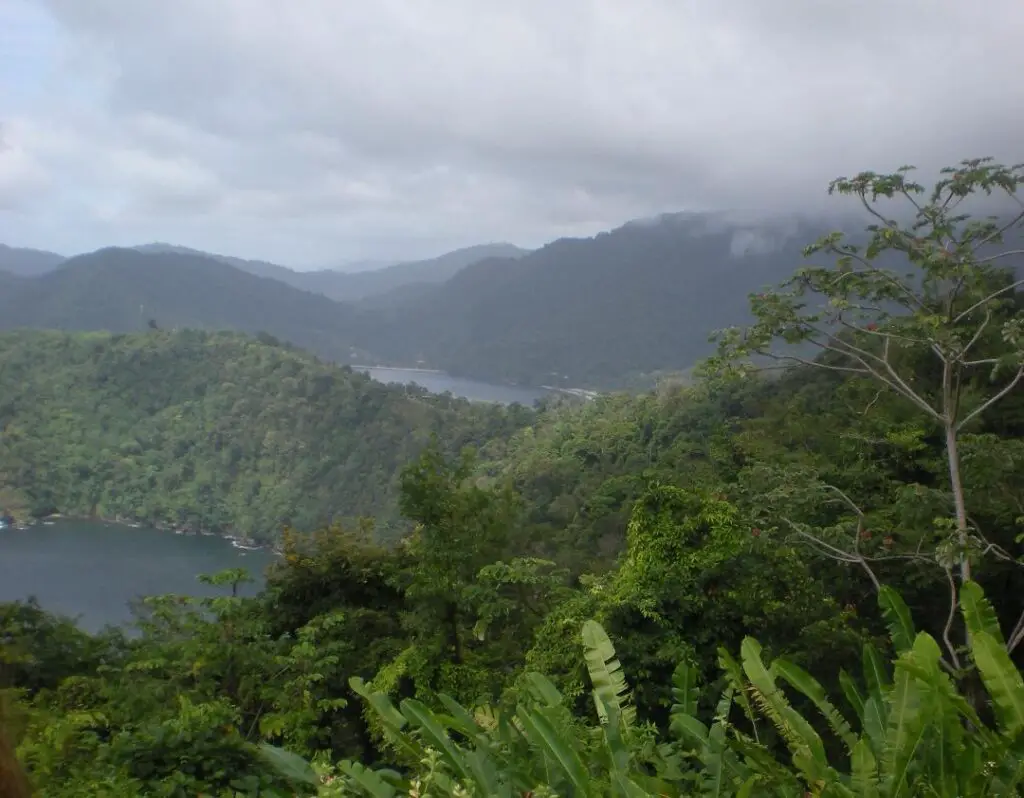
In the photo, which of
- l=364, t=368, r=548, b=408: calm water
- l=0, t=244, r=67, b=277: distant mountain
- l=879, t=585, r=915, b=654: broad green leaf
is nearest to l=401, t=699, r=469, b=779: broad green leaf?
l=879, t=585, r=915, b=654: broad green leaf

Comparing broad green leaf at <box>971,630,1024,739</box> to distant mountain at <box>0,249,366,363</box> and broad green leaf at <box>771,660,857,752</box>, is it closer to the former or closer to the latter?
broad green leaf at <box>771,660,857,752</box>

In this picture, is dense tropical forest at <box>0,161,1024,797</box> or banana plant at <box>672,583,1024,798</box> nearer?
banana plant at <box>672,583,1024,798</box>

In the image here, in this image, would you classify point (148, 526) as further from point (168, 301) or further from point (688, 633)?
point (168, 301)

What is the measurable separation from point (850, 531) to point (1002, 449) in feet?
4.90

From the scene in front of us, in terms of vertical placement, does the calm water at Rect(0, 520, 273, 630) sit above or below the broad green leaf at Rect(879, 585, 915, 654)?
below

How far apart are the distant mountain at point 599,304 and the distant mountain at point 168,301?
9.04 metres

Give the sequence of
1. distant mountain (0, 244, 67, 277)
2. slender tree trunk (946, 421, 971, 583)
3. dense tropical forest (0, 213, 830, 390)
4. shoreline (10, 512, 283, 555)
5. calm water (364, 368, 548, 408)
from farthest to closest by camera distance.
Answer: distant mountain (0, 244, 67, 277) → dense tropical forest (0, 213, 830, 390) → calm water (364, 368, 548, 408) → shoreline (10, 512, 283, 555) → slender tree trunk (946, 421, 971, 583)

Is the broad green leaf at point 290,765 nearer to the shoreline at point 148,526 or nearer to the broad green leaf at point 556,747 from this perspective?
the broad green leaf at point 556,747

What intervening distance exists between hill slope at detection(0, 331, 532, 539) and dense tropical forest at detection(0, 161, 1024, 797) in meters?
30.2

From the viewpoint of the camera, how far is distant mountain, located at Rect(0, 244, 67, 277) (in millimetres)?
145050

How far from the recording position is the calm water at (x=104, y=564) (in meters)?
29.0

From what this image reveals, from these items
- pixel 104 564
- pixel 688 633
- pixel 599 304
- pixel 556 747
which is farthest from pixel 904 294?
pixel 599 304

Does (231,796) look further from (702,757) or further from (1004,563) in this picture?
(1004,563)

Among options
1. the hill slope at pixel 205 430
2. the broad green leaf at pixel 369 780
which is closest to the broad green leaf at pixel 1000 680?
the broad green leaf at pixel 369 780
